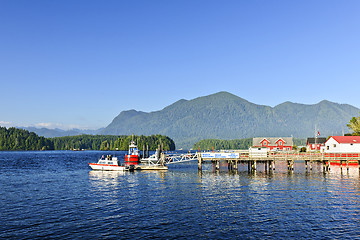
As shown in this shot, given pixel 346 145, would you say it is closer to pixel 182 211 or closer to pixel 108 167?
pixel 108 167

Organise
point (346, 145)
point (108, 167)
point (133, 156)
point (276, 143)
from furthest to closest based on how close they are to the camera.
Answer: point (276, 143)
point (133, 156)
point (346, 145)
point (108, 167)

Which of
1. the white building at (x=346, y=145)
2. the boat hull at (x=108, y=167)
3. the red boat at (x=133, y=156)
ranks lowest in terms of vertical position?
the boat hull at (x=108, y=167)

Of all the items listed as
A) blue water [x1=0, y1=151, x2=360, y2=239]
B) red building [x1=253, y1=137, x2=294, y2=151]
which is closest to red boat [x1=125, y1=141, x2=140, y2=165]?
blue water [x1=0, y1=151, x2=360, y2=239]

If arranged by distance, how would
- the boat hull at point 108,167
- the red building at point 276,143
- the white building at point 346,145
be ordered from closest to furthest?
the boat hull at point 108,167
the white building at point 346,145
the red building at point 276,143

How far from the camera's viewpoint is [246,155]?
7131 cm

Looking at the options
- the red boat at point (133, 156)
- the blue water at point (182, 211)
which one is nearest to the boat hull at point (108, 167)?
the red boat at point (133, 156)

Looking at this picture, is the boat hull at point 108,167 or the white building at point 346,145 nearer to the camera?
the boat hull at point 108,167

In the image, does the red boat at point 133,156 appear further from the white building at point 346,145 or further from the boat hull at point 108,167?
the white building at point 346,145

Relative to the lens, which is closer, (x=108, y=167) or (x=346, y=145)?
(x=108, y=167)

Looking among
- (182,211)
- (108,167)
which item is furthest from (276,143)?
(182,211)

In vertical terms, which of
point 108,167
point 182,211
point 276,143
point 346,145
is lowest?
point 182,211

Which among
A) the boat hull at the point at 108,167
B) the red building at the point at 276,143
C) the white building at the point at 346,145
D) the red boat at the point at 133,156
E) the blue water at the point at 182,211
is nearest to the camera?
the blue water at the point at 182,211

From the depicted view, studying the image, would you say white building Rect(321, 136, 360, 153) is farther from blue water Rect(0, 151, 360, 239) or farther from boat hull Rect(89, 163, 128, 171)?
boat hull Rect(89, 163, 128, 171)

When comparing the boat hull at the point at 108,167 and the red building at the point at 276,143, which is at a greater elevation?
the red building at the point at 276,143
